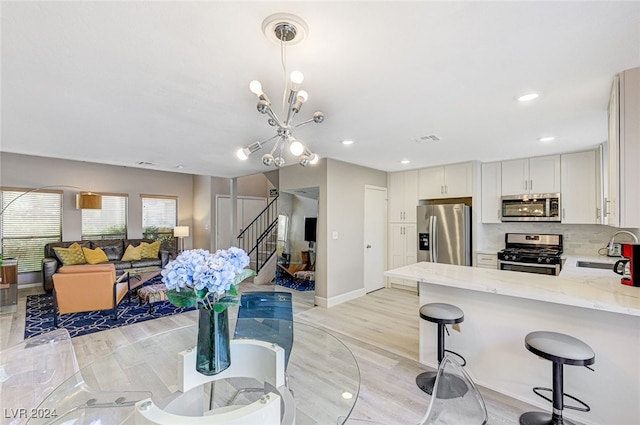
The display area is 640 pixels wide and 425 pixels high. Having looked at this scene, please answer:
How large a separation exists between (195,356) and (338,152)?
10.9 feet

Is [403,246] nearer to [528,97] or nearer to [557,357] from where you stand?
[528,97]

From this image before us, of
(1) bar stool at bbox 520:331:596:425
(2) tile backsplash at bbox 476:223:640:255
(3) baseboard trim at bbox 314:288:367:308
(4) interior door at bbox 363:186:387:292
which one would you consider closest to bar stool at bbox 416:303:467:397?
(1) bar stool at bbox 520:331:596:425

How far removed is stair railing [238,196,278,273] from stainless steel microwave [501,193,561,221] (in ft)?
15.1

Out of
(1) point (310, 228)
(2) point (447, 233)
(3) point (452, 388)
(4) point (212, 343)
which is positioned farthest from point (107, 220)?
(3) point (452, 388)

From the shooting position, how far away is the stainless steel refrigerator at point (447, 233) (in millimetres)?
4797

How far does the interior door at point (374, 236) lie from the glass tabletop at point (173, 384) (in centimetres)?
275

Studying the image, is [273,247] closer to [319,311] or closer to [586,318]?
[319,311]

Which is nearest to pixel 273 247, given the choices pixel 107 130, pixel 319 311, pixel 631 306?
pixel 319 311

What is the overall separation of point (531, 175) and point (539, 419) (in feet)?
12.0

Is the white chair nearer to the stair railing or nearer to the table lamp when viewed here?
the stair railing

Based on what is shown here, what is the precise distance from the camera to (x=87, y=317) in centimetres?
409

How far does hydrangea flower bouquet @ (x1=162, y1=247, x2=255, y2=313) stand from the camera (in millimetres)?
1191

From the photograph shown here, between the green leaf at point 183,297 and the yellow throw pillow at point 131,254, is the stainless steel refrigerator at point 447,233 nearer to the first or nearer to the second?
the green leaf at point 183,297

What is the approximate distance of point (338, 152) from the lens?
420 cm
